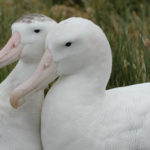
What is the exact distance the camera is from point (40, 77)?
2125mm

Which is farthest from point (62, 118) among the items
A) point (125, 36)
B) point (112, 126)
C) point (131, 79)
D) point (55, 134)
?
point (125, 36)

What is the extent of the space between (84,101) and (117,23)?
6.10 ft

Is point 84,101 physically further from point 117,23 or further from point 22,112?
point 117,23

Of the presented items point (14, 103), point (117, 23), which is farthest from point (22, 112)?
point (117, 23)

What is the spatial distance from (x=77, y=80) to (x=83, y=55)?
118mm

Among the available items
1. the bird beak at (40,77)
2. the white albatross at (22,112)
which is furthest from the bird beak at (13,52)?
the bird beak at (40,77)

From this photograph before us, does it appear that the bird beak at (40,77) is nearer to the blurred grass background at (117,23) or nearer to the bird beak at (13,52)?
the bird beak at (13,52)

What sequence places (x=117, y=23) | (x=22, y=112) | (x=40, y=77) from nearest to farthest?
1. (x=40, y=77)
2. (x=22, y=112)
3. (x=117, y=23)

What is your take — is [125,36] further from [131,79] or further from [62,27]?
[62,27]

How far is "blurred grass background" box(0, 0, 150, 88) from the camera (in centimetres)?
288

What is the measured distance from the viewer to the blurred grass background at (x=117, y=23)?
2.88 meters

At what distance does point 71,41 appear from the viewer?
82.5 inches

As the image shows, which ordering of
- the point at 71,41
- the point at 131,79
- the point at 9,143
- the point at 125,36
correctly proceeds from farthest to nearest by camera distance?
1. the point at 125,36
2. the point at 131,79
3. the point at 9,143
4. the point at 71,41

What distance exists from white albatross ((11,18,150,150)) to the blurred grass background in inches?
25.9
